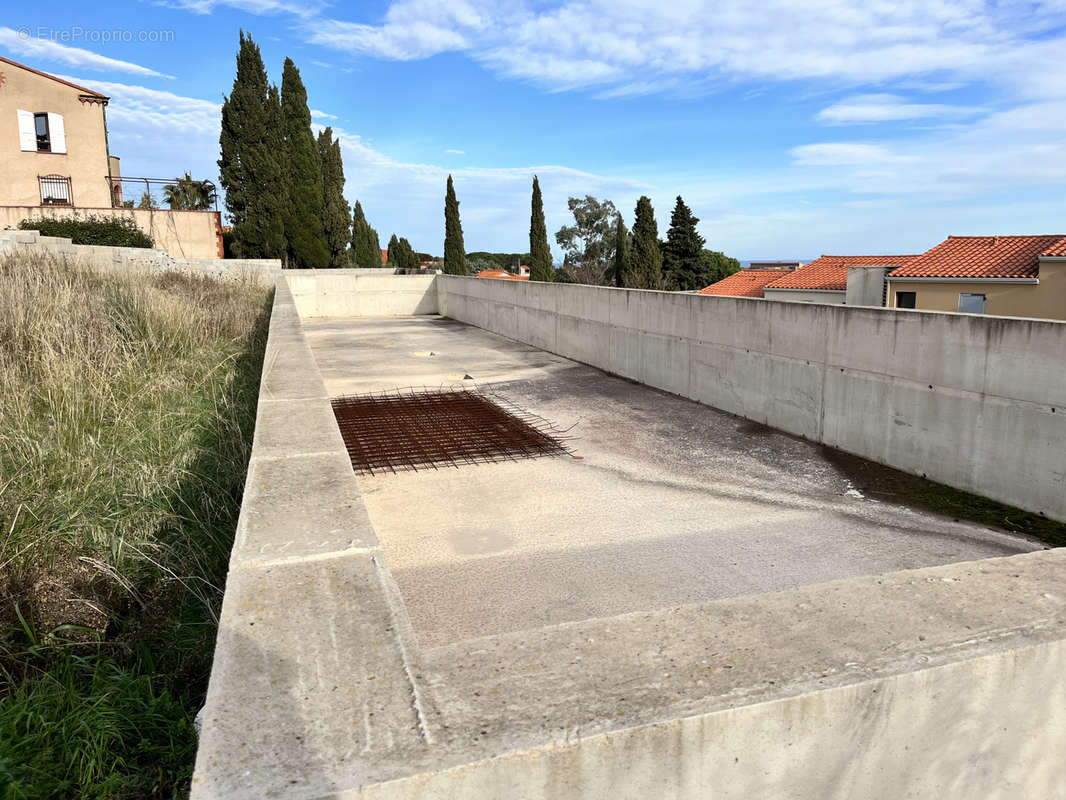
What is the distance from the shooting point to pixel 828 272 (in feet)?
120

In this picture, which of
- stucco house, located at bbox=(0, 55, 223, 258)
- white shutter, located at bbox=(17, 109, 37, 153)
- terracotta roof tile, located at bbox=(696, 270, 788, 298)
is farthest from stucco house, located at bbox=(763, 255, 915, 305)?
white shutter, located at bbox=(17, 109, 37, 153)

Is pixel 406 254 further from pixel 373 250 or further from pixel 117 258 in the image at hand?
pixel 117 258

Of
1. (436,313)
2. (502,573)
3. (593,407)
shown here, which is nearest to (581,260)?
(436,313)

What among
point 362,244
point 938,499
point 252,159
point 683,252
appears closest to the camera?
point 938,499

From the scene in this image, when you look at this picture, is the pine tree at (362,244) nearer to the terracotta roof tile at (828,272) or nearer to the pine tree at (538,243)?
the pine tree at (538,243)

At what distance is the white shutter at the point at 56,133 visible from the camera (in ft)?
94.5

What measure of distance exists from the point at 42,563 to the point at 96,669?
36.6 inches

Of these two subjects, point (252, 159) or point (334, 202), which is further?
point (334, 202)

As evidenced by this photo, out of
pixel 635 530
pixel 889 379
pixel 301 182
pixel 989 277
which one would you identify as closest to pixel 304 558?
pixel 635 530

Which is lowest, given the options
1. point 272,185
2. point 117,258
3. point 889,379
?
point 889,379

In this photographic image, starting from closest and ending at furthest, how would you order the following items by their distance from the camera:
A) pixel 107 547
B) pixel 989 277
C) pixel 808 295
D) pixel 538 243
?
pixel 107 547, pixel 989 277, pixel 808 295, pixel 538 243

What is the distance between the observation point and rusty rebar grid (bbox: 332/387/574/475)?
6777mm

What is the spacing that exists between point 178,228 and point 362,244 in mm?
27112

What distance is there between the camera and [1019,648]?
1.77m
